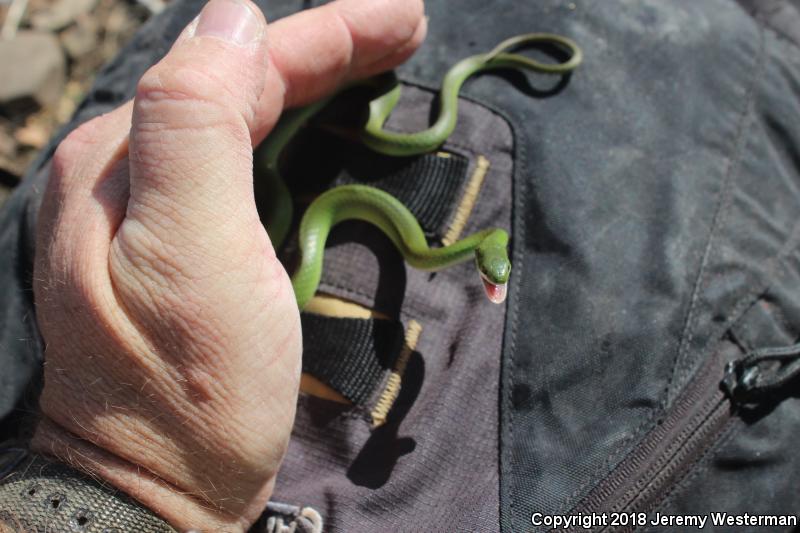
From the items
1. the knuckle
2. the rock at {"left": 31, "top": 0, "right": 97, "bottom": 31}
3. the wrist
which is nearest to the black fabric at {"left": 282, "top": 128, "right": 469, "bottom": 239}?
the knuckle

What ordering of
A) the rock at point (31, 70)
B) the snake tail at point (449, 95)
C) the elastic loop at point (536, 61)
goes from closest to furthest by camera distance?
the snake tail at point (449, 95)
the elastic loop at point (536, 61)
the rock at point (31, 70)

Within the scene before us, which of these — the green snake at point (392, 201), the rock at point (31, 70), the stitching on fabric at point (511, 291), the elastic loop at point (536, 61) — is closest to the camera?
the stitching on fabric at point (511, 291)

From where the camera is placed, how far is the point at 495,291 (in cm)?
253

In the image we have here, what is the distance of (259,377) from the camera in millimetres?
2170

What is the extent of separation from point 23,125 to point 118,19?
1474mm

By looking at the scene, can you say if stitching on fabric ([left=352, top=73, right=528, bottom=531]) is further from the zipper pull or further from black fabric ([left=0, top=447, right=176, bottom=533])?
black fabric ([left=0, top=447, right=176, bottom=533])

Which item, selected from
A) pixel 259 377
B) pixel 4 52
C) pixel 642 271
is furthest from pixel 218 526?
pixel 4 52

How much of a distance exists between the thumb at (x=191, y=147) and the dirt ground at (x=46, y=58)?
4.25m

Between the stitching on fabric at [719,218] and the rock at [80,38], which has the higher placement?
the stitching on fabric at [719,218]

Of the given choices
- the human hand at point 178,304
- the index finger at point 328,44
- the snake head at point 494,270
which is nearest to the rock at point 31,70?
the index finger at point 328,44

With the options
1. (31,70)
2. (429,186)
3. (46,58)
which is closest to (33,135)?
(31,70)

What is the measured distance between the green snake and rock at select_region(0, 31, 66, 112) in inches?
154

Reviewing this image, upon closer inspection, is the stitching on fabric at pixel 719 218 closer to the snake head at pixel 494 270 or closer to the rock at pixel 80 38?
the snake head at pixel 494 270

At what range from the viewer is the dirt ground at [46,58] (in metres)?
5.78
